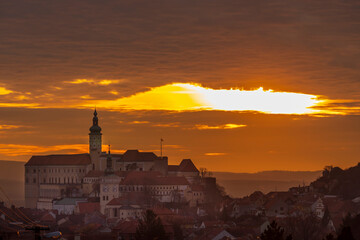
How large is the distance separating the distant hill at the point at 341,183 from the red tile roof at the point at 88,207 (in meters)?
38.3

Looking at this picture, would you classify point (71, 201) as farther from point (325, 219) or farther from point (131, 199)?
point (325, 219)

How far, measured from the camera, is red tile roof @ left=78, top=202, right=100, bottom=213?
187 meters

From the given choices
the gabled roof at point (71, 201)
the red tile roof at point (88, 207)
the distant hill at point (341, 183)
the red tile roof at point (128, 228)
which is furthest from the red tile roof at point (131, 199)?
the red tile roof at point (128, 228)

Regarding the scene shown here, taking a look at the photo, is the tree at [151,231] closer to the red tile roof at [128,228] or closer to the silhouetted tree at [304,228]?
the silhouetted tree at [304,228]

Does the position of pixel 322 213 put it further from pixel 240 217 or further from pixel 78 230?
pixel 78 230

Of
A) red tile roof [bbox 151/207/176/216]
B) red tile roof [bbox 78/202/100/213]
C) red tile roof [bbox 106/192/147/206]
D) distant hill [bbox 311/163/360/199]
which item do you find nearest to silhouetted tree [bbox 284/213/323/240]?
red tile roof [bbox 151/207/176/216]

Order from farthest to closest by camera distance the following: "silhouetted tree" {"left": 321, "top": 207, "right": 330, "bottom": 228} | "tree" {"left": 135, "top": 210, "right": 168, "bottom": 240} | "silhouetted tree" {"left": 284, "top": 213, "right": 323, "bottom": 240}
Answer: "silhouetted tree" {"left": 321, "top": 207, "right": 330, "bottom": 228} → "silhouetted tree" {"left": 284, "top": 213, "right": 323, "bottom": 240} → "tree" {"left": 135, "top": 210, "right": 168, "bottom": 240}

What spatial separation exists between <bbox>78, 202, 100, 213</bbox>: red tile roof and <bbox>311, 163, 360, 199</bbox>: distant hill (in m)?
38.3

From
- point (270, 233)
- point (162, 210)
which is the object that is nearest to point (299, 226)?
point (162, 210)

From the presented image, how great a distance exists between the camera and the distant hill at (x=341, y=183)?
173 meters

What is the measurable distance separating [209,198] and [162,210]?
2952 centimetres

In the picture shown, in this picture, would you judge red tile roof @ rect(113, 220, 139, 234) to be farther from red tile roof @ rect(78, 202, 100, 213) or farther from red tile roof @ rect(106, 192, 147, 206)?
red tile roof @ rect(78, 202, 100, 213)

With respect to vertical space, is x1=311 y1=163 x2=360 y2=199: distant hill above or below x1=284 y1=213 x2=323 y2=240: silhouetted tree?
above

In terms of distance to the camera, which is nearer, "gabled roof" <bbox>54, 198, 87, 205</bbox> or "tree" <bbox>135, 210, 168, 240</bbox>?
"tree" <bbox>135, 210, 168, 240</bbox>
